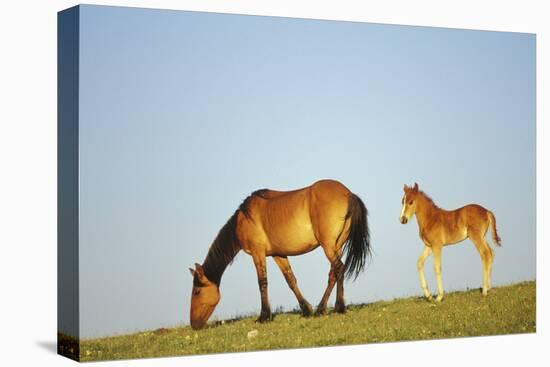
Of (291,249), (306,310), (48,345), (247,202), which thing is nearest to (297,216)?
(291,249)

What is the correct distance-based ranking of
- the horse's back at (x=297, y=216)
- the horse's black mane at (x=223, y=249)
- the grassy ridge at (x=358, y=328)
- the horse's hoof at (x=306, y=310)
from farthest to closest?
the horse's hoof at (x=306, y=310) < the horse's back at (x=297, y=216) < the horse's black mane at (x=223, y=249) < the grassy ridge at (x=358, y=328)

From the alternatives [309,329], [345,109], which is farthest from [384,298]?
[345,109]

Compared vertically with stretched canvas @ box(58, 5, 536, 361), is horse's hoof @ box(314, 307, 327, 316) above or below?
below

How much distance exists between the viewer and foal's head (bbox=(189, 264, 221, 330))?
12.6 m

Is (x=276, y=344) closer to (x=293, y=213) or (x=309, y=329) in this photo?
(x=309, y=329)

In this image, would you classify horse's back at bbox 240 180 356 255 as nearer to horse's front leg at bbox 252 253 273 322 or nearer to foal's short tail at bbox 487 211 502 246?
horse's front leg at bbox 252 253 273 322

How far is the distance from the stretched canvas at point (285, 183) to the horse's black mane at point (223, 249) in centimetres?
2

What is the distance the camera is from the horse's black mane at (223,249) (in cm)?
1274

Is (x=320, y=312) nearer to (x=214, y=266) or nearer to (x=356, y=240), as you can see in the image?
(x=356, y=240)

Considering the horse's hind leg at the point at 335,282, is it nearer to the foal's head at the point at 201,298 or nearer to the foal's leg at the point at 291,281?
the foal's leg at the point at 291,281

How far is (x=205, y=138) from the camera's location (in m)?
12.6

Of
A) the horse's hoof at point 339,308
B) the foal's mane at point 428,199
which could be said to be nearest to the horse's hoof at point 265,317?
the horse's hoof at point 339,308

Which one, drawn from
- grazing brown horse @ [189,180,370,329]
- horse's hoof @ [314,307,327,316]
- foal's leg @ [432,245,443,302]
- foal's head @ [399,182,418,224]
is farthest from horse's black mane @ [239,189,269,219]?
foal's leg @ [432,245,443,302]

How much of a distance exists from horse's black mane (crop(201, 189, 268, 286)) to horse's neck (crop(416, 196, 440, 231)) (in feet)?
6.45
